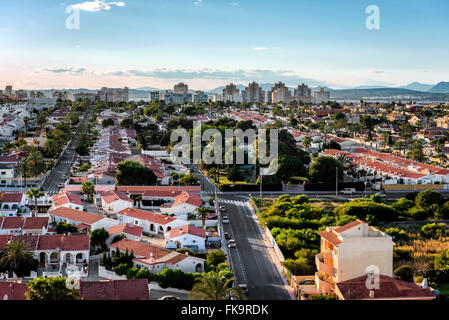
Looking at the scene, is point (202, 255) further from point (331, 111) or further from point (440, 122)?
point (331, 111)

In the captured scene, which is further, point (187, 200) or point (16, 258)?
point (187, 200)

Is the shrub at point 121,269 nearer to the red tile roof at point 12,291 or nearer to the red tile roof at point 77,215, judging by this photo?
the red tile roof at point 12,291

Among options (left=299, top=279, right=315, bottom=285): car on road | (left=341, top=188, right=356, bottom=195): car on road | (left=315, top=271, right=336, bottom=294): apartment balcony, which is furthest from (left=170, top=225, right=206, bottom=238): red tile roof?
(left=341, top=188, right=356, bottom=195): car on road

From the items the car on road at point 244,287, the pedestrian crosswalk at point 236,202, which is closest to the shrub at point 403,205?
the pedestrian crosswalk at point 236,202

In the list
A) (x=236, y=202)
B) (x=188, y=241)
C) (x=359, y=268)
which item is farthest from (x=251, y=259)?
(x=236, y=202)

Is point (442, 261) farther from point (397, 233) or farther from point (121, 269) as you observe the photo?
point (121, 269)

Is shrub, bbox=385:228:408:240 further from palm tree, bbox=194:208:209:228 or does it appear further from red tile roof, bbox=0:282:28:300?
red tile roof, bbox=0:282:28:300

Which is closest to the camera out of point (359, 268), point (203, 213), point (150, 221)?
point (359, 268)

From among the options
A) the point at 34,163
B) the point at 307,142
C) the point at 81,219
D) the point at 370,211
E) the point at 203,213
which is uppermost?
the point at 307,142
